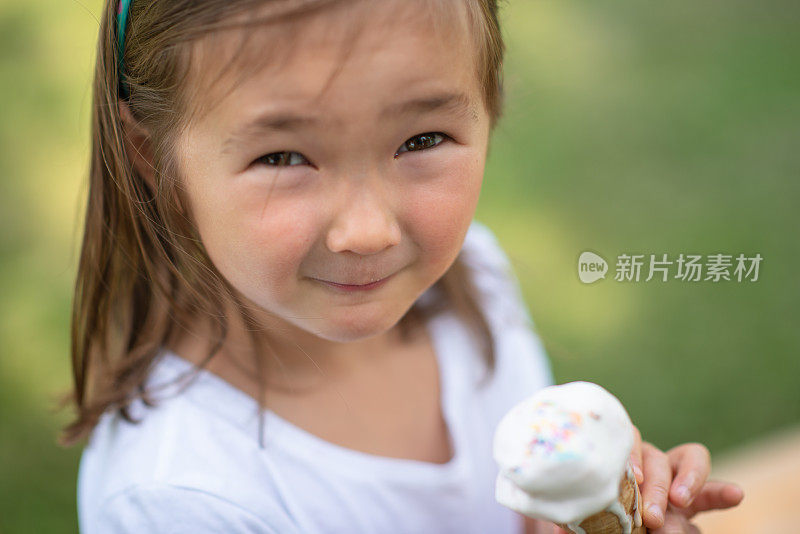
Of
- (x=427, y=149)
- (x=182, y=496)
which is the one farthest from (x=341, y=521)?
(x=427, y=149)

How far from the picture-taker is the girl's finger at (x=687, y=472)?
1067 mm

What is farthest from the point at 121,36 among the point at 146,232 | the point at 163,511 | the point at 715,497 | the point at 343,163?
the point at 715,497

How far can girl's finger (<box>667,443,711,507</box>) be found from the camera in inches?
42.0

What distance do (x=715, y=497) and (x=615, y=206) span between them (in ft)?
5.66

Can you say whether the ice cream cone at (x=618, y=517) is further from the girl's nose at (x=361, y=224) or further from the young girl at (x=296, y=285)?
the girl's nose at (x=361, y=224)

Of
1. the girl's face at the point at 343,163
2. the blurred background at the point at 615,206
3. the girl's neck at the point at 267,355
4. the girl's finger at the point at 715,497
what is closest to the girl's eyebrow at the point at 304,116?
the girl's face at the point at 343,163

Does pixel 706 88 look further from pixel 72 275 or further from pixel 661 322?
pixel 72 275

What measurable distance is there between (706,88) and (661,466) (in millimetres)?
2525

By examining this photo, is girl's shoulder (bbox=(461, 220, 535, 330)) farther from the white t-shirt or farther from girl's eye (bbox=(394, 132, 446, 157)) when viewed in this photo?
girl's eye (bbox=(394, 132, 446, 157))

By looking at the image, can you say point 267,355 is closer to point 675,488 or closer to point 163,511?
point 163,511

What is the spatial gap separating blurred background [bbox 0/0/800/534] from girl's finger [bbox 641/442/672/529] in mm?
737

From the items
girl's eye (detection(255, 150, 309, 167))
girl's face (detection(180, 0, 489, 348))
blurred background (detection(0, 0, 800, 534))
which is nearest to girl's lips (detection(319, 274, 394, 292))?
girl's face (detection(180, 0, 489, 348))

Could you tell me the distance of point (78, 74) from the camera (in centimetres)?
296

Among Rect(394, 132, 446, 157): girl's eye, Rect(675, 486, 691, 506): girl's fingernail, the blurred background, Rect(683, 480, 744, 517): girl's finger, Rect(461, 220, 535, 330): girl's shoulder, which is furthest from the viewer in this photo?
the blurred background
